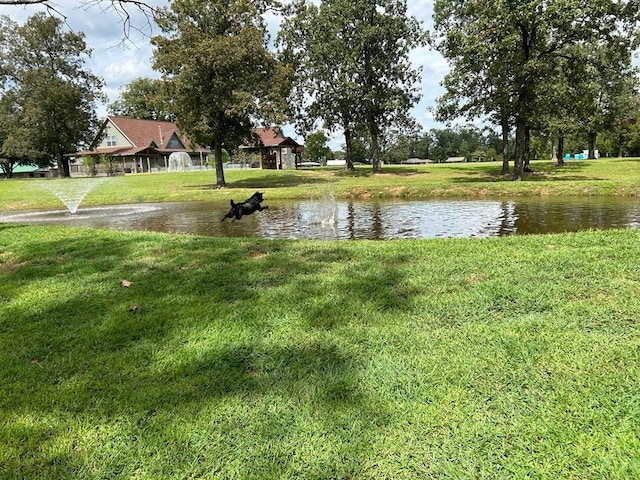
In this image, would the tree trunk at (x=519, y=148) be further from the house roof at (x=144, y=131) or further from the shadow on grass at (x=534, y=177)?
the house roof at (x=144, y=131)

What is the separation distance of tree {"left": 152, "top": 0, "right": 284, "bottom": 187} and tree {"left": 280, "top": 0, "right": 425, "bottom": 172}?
8696mm

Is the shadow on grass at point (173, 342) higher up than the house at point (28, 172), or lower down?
lower down

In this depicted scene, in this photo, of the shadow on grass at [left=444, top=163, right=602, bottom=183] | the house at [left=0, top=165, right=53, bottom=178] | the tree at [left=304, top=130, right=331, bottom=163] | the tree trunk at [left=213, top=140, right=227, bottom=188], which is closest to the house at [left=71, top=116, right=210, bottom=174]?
the house at [left=0, top=165, right=53, bottom=178]

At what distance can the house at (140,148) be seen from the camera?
49.7 m

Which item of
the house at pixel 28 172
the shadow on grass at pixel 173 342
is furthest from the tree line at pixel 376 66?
the house at pixel 28 172

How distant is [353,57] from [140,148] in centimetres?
2895

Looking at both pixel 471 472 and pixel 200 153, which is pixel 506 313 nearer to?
pixel 471 472

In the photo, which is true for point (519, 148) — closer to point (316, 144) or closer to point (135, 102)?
point (316, 144)

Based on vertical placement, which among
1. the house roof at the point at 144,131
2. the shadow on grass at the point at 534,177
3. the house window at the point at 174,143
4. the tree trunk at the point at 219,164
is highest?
the house roof at the point at 144,131

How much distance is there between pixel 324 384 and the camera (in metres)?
2.72

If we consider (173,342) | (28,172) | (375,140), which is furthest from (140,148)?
(173,342)

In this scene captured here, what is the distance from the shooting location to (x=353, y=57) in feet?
106

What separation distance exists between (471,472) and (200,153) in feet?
182

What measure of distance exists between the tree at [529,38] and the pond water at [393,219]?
28.5ft
